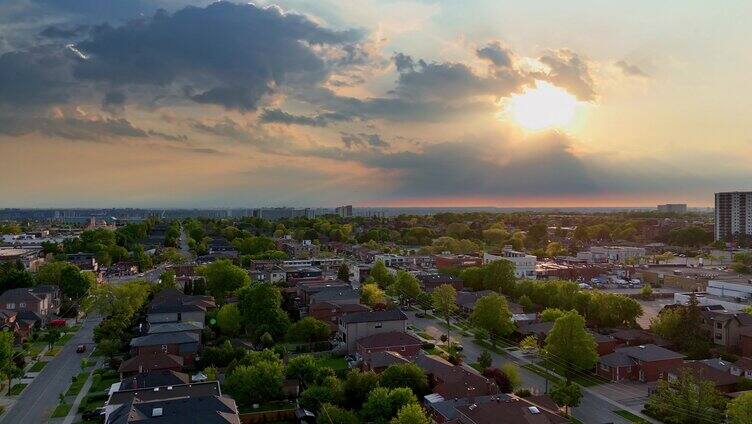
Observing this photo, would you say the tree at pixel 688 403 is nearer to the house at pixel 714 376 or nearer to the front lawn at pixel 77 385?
the house at pixel 714 376

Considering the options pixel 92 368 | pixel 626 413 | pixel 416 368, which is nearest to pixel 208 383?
pixel 416 368

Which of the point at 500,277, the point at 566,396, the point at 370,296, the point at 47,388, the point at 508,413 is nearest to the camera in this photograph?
the point at 508,413

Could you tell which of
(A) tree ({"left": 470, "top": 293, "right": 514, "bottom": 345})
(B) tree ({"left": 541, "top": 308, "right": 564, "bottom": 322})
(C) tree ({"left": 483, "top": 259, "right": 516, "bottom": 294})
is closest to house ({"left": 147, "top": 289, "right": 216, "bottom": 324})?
(A) tree ({"left": 470, "top": 293, "right": 514, "bottom": 345})

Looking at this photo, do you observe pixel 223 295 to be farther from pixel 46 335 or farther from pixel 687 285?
pixel 687 285

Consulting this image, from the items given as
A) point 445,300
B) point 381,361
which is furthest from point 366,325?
point 445,300

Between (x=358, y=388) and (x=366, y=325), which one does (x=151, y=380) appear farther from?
(x=366, y=325)

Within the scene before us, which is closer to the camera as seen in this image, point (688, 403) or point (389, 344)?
point (688, 403)

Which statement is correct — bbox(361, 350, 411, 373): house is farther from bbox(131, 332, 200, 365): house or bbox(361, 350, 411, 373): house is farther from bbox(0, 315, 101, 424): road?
bbox(0, 315, 101, 424): road
